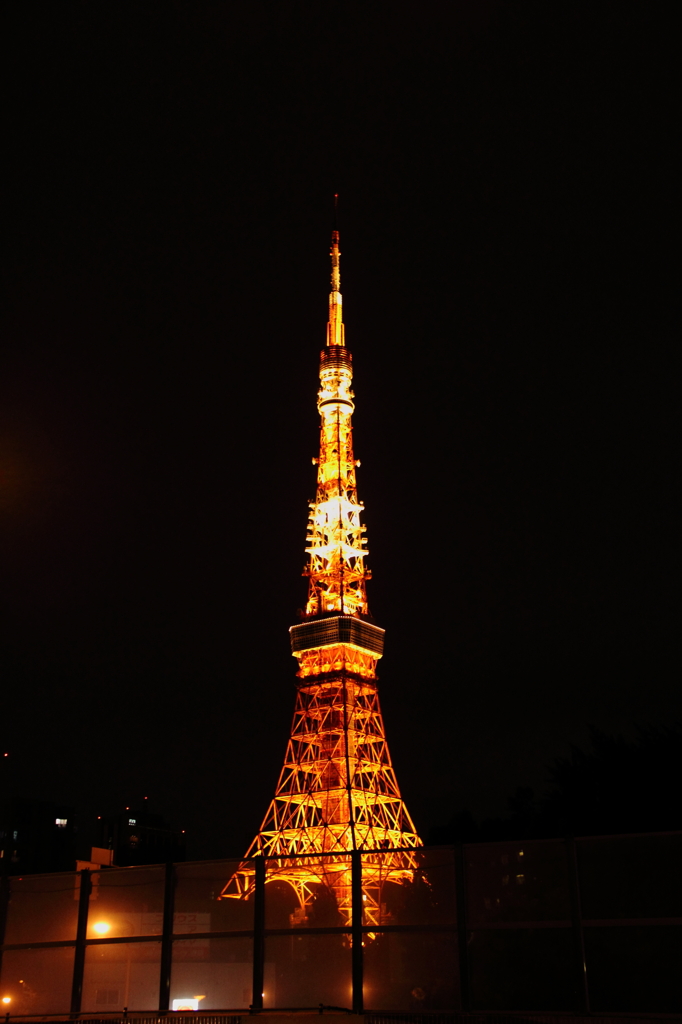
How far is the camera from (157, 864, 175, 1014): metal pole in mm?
14742

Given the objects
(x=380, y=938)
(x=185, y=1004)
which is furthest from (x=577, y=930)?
(x=185, y=1004)

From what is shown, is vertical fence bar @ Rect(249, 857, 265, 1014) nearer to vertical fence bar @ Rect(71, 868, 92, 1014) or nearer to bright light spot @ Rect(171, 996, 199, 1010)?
bright light spot @ Rect(171, 996, 199, 1010)

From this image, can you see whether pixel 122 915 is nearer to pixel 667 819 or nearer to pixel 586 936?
pixel 586 936

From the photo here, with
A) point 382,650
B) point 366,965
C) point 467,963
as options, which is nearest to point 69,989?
point 366,965

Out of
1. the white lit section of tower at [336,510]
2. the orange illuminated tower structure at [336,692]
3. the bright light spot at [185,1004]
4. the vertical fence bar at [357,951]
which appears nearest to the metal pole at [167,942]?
the bright light spot at [185,1004]

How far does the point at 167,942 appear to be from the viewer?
14914mm

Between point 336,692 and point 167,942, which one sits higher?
point 336,692

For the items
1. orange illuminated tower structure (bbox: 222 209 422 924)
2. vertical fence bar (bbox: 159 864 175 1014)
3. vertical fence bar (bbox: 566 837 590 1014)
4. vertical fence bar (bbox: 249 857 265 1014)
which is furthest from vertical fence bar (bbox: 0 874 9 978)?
orange illuminated tower structure (bbox: 222 209 422 924)

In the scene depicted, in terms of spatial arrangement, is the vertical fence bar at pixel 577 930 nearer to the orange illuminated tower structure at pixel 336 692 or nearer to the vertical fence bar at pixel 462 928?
the vertical fence bar at pixel 462 928

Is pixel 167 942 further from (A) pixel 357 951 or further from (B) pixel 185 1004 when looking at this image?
(A) pixel 357 951

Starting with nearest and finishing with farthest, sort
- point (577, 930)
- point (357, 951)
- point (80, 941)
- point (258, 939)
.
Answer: point (577, 930) → point (357, 951) → point (258, 939) → point (80, 941)

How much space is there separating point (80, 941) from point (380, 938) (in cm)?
484

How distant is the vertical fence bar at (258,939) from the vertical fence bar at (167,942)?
1.34 m

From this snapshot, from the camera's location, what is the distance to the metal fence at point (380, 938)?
12.9m
